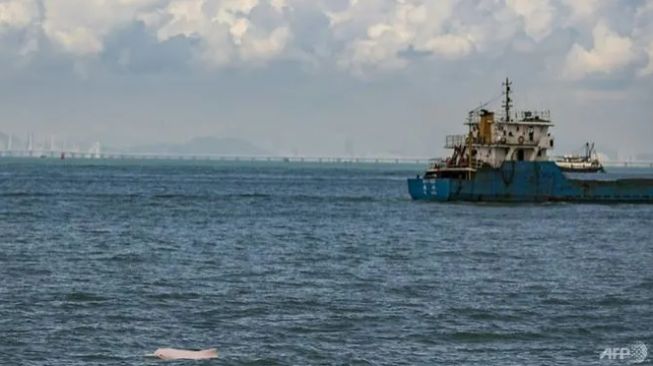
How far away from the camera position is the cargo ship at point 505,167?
86.2 meters

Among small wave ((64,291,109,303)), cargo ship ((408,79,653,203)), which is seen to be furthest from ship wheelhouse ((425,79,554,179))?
small wave ((64,291,109,303))

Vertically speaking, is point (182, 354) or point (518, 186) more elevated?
point (518, 186)

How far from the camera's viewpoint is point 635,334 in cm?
2881

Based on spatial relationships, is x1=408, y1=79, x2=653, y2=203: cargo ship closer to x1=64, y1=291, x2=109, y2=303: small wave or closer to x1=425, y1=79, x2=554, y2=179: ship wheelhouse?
x1=425, y1=79, x2=554, y2=179: ship wheelhouse

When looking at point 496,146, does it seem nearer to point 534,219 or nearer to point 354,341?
point 534,219

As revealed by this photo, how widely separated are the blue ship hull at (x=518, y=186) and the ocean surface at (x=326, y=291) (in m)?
14.9

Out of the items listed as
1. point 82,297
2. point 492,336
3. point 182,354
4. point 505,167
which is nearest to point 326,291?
point 82,297

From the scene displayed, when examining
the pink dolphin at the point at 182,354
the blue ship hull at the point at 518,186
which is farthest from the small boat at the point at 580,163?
the pink dolphin at the point at 182,354

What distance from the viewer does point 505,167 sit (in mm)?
86250

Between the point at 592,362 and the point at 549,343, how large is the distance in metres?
2.30

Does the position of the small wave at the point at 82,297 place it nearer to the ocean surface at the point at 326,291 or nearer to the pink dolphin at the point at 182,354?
the ocean surface at the point at 326,291

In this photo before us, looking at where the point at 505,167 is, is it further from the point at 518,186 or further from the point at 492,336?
the point at 492,336

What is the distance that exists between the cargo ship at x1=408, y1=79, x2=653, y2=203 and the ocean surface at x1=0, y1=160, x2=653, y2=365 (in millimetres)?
15075

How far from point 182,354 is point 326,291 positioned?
11.4m
